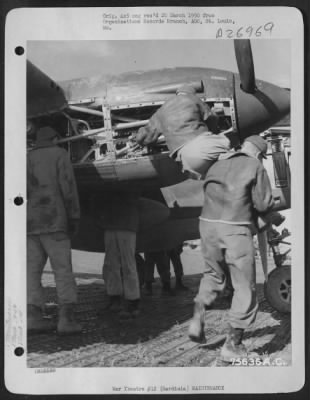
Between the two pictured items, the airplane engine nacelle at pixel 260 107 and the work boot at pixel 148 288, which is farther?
the work boot at pixel 148 288

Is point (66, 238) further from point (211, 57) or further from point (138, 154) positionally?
point (211, 57)

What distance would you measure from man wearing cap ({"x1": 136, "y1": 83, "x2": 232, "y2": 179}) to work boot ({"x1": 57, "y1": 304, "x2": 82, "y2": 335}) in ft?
3.06

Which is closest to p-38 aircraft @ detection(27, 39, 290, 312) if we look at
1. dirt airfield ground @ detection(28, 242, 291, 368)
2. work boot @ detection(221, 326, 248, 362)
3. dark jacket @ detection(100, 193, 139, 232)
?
dark jacket @ detection(100, 193, 139, 232)

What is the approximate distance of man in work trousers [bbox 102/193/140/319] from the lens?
328cm

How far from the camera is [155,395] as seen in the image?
3.17 metres

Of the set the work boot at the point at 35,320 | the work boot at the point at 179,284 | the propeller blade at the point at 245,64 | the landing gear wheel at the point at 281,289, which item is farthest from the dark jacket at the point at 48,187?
the landing gear wheel at the point at 281,289

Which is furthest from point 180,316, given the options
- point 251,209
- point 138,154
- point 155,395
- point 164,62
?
point 164,62

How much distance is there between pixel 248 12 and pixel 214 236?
115 cm

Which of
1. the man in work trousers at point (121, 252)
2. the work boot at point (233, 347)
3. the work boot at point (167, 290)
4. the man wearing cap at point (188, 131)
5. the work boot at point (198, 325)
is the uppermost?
the man wearing cap at point (188, 131)

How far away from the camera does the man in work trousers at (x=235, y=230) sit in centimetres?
311

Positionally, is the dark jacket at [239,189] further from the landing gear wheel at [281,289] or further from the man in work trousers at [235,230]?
the landing gear wheel at [281,289]

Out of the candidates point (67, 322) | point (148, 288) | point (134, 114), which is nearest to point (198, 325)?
point (148, 288)

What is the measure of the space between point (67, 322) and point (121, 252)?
46 cm

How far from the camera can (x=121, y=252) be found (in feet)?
10.8
